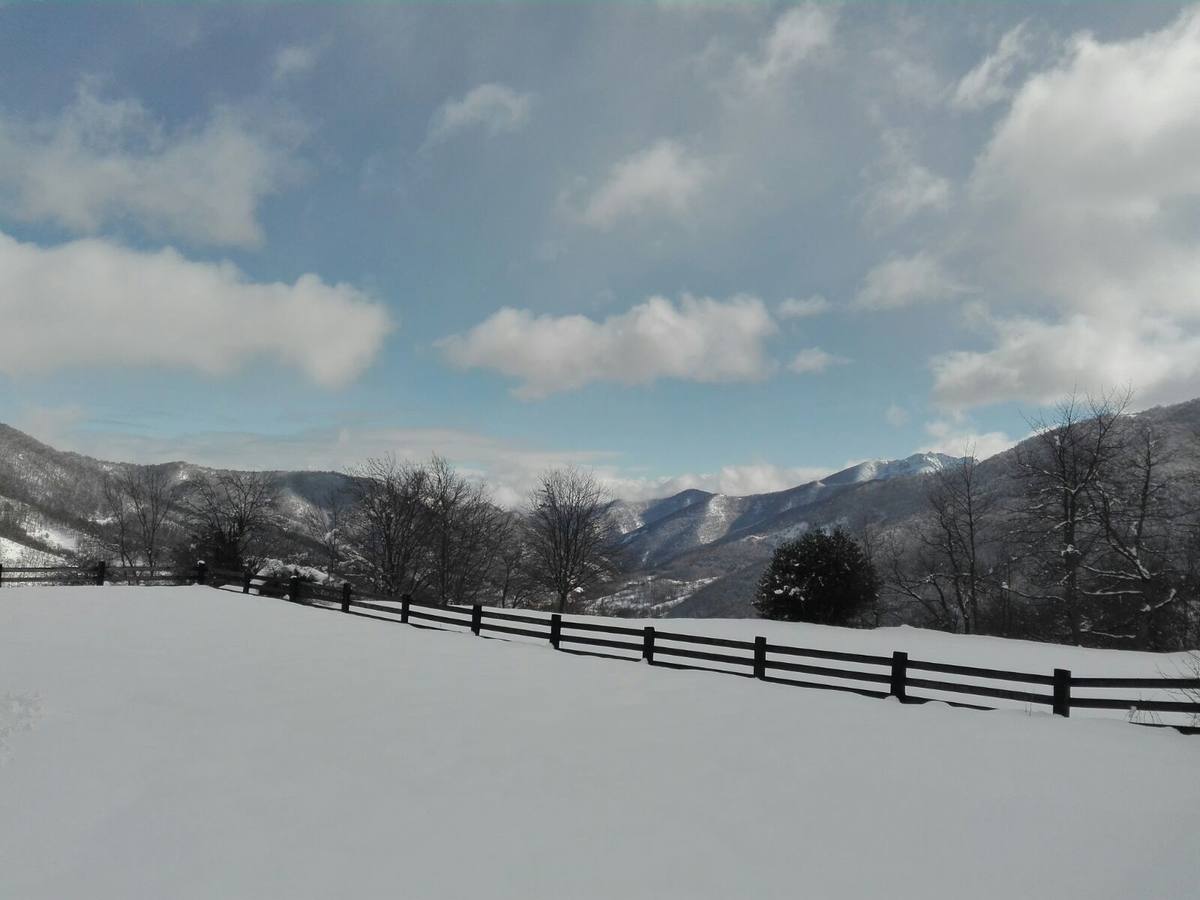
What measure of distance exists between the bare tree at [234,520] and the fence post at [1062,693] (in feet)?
138

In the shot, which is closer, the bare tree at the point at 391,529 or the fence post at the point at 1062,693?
the fence post at the point at 1062,693

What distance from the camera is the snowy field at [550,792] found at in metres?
5.19

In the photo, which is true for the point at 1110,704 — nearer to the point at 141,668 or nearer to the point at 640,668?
the point at 640,668

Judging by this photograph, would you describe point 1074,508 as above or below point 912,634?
above

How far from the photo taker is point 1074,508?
1166 inches

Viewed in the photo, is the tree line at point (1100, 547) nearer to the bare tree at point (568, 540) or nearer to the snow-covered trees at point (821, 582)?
the snow-covered trees at point (821, 582)

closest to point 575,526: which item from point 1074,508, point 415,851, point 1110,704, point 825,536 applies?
point 825,536

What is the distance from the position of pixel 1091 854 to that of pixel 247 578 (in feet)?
93.9

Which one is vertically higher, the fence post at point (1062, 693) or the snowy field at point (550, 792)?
the fence post at point (1062, 693)

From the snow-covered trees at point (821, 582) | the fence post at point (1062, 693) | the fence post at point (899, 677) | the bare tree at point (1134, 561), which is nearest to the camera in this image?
the fence post at point (1062, 693)

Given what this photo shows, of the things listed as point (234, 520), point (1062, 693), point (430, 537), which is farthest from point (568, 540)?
point (1062, 693)

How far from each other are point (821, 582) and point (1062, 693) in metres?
21.8

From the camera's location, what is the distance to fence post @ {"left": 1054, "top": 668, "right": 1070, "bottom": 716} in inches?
414

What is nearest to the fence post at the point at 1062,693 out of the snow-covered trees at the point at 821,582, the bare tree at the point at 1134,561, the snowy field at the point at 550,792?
the snowy field at the point at 550,792
